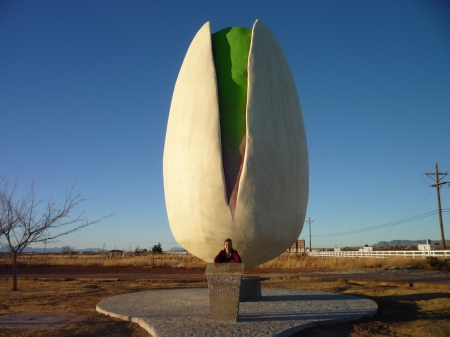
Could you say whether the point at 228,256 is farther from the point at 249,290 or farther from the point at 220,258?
the point at 249,290

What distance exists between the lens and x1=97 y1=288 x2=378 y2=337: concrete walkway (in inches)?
263

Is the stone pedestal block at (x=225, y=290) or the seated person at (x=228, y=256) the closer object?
the stone pedestal block at (x=225, y=290)

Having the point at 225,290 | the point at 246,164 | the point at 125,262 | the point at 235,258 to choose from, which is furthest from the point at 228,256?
the point at 125,262

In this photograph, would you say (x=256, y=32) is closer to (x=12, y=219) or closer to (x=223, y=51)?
(x=223, y=51)

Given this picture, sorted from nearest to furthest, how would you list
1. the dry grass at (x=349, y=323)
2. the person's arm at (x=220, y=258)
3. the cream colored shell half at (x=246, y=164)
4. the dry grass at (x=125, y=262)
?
the dry grass at (x=349, y=323) → the person's arm at (x=220, y=258) → the cream colored shell half at (x=246, y=164) → the dry grass at (x=125, y=262)

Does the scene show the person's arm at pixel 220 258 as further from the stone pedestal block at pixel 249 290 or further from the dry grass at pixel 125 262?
the dry grass at pixel 125 262

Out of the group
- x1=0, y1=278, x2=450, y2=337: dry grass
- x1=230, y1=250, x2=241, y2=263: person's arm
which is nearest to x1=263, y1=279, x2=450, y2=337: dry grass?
x1=0, y1=278, x2=450, y2=337: dry grass

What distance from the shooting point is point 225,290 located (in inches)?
295

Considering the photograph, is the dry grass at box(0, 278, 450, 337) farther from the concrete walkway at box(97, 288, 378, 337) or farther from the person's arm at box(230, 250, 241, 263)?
the person's arm at box(230, 250, 241, 263)

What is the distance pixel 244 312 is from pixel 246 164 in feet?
9.46

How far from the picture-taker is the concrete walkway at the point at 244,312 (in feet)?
21.9

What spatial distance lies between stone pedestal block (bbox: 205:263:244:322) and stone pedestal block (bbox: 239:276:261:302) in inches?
96.6

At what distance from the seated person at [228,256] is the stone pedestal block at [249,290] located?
2155 mm

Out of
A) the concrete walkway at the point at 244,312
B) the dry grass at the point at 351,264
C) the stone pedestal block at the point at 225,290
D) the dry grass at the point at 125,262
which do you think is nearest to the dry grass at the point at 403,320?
the concrete walkway at the point at 244,312
